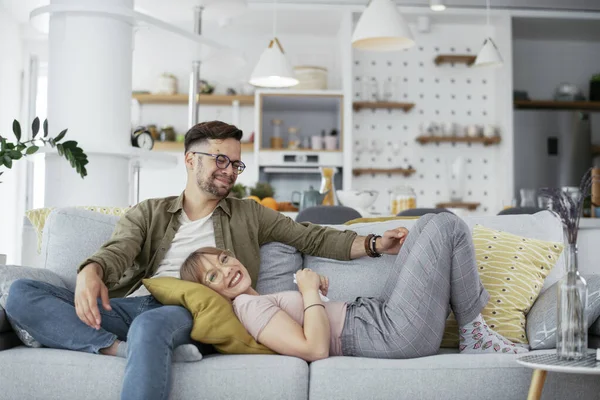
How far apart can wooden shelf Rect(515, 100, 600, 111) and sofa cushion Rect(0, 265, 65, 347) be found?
580 centimetres

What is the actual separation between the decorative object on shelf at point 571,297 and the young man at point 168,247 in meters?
0.60

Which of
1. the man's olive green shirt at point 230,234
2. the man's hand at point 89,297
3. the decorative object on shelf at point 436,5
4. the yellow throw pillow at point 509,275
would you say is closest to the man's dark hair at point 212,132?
the man's olive green shirt at point 230,234

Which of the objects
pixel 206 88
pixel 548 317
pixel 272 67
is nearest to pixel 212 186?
pixel 548 317

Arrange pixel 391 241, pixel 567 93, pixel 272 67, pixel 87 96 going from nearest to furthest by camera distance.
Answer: pixel 391 241 → pixel 87 96 → pixel 272 67 → pixel 567 93

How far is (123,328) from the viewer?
2150 mm

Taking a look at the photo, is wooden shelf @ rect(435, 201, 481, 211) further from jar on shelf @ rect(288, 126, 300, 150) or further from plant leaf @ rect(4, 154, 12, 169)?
plant leaf @ rect(4, 154, 12, 169)

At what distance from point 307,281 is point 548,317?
0.79 m

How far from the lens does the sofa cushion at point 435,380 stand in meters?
1.93

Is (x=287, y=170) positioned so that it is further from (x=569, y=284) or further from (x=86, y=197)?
(x=569, y=284)

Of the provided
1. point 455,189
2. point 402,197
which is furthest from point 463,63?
point 402,197

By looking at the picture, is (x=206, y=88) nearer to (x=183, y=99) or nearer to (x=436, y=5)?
(x=183, y=99)

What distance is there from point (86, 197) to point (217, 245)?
1.76 meters

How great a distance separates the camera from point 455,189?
280 inches

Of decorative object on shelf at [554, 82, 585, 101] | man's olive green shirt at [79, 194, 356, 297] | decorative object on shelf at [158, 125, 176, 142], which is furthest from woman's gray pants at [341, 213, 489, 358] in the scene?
decorative object on shelf at [554, 82, 585, 101]
